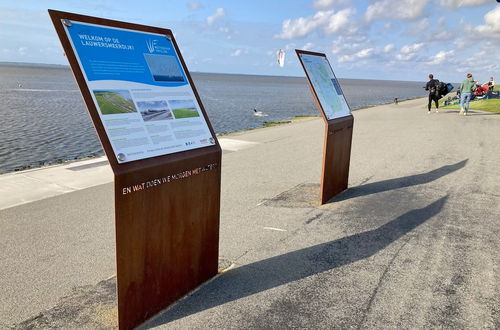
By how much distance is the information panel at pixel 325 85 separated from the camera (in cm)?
614

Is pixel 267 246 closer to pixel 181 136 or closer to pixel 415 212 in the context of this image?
pixel 181 136

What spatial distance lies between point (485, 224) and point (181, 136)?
449cm

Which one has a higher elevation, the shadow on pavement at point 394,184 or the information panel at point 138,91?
the information panel at point 138,91

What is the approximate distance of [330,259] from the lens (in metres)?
4.38

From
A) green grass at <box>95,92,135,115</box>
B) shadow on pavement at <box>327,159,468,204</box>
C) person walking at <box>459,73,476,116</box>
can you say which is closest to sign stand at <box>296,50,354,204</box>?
shadow on pavement at <box>327,159,468,204</box>

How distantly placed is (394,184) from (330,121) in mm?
2248

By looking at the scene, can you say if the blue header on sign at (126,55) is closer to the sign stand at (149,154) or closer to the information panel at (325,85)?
the sign stand at (149,154)

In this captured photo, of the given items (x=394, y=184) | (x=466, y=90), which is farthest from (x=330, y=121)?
(x=466, y=90)

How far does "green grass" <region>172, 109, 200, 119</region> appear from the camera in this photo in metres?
3.36

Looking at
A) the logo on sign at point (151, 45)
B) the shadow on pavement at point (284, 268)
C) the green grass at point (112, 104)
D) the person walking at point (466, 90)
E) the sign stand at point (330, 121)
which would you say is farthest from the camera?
the person walking at point (466, 90)

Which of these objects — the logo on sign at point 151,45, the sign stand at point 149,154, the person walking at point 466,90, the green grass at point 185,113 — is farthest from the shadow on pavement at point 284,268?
the person walking at point 466,90

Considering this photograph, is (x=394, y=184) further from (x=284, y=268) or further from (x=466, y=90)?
(x=466, y=90)

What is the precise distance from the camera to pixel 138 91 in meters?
3.06

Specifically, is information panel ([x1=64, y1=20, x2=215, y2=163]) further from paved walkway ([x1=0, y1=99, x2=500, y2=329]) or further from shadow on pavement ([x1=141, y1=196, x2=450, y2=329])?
paved walkway ([x1=0, y1=99, x2=500, y2=329])
